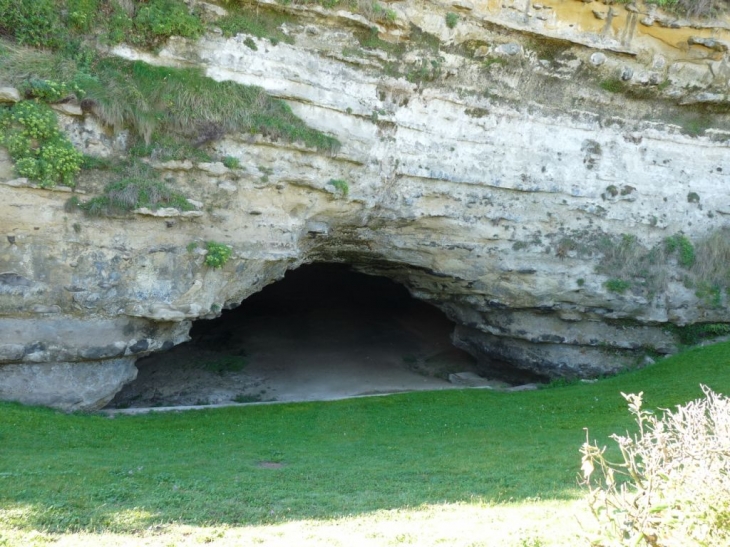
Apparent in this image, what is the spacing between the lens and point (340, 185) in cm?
1474

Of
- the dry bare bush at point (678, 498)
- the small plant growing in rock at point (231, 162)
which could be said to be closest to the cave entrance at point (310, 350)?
the small plant growing in rock at point (231, 162)

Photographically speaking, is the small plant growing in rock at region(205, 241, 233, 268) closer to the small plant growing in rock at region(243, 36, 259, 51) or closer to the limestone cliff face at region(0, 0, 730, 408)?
the limestone cliff face at region(0, 0, 730, 408)

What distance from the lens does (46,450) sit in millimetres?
10578

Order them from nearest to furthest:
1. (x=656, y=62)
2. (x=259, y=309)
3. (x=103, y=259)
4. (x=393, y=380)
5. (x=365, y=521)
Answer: (x=365, y=521) → (x=103, y=259) → (x=656, y=62) → (x=393, y=380) → (x=259, y=309)

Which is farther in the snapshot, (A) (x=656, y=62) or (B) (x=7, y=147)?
(A) (x=656, y=62)

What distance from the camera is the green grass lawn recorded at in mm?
7945

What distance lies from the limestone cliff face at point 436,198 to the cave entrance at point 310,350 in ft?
9.10

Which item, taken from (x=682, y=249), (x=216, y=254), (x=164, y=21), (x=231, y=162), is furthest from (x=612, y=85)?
(x=164, y=21)

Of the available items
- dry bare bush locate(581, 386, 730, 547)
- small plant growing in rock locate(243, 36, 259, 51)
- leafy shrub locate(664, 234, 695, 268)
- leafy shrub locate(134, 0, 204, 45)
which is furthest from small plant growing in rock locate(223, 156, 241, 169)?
leafy shrub locate(664, 234, 695, 268)

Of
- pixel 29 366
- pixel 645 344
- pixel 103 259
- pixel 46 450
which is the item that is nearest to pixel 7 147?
pixel 103 259

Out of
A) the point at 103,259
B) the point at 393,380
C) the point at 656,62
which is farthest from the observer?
the point at 393,380

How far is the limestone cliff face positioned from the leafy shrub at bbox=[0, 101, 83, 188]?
311 mm

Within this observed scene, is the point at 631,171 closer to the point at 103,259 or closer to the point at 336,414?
the point at 336,414

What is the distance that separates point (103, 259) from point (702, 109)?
1542cm
